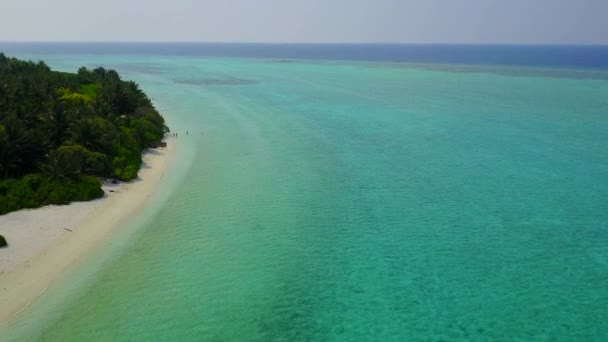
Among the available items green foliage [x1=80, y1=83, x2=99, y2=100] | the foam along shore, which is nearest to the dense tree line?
the foam along shore

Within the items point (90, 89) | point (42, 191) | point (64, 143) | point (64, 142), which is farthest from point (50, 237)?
point (90, 89)

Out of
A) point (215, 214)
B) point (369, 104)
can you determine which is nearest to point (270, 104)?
point (369, 104)

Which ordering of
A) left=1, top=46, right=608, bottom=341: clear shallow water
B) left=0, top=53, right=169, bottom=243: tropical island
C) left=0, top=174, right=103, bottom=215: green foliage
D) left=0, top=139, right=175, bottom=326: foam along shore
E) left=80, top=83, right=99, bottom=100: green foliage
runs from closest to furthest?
left=1, top=46, right=608, bottom=341: clear shallow water → left=0, top=139, right=175, bottom=326: foam along shore → left=0, top=174, right=103, bottom=215: green foliage → left=0, top=53, right=169, bottom=243: tropical island → left=80, top=83, right=99, bottom=100: green foliage

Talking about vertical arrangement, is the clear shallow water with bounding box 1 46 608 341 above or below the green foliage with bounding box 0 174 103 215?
below

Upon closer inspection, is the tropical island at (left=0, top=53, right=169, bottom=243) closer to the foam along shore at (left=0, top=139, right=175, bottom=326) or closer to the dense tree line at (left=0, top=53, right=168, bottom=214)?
the dense tree line at (left=0, top=53, right=168, bottom=214)

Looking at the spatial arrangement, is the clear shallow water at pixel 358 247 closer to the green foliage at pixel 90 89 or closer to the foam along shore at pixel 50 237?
the foam along shore at pixel 50 237

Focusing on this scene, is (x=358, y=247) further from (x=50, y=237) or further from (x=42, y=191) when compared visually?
(x=42, y=191)
